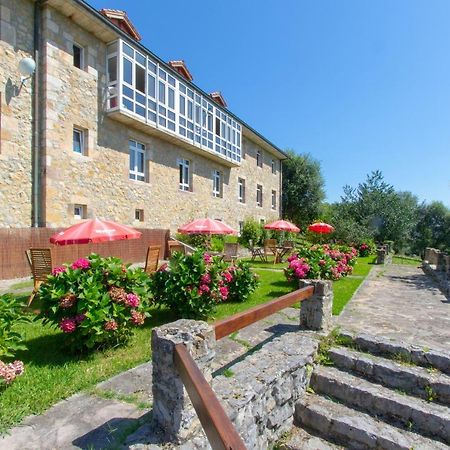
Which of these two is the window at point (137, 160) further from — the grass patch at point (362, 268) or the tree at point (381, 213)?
the tree at point (381, 213)

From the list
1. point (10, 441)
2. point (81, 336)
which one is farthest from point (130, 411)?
point (81, 336)

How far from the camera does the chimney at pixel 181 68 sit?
60.8 feet

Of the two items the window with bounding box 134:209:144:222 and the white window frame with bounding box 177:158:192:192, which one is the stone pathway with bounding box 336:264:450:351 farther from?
the white window frame with bounding box 177:158:192:192

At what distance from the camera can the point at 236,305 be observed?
278 inches

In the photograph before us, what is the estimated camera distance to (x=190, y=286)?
5.48 m

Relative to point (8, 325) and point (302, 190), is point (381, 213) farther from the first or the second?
point (8, 325)

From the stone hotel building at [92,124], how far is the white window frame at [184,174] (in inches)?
2.4

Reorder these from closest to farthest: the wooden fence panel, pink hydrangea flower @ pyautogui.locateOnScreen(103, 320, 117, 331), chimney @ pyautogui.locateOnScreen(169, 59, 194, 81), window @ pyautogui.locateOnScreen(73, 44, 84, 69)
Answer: pink hydrangea flower @ pyautogui.locateOnScreen(103, 320, 117, 331)
the wooden fence panel
window @ pyautogui.locateOnScreen(73, 44, 84, 69)
chimney @ pyautogui.locateOnScreen(169, 59, 194, 81)

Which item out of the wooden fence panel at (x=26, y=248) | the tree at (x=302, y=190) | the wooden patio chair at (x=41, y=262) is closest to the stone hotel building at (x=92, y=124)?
the wooden fence panel at (x=26, y=248)

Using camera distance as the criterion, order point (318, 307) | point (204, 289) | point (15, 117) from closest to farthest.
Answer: point (318, 307) → point (204, 289) → point (15, 117)

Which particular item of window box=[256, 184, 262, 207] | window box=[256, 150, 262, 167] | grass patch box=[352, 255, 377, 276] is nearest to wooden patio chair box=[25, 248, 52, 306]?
grass patch box=[352, 255, 377, 276]

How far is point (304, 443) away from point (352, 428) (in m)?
0.54

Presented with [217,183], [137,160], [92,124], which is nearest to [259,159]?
[217,183]

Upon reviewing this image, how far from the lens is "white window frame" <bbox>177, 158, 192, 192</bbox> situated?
19.0m
